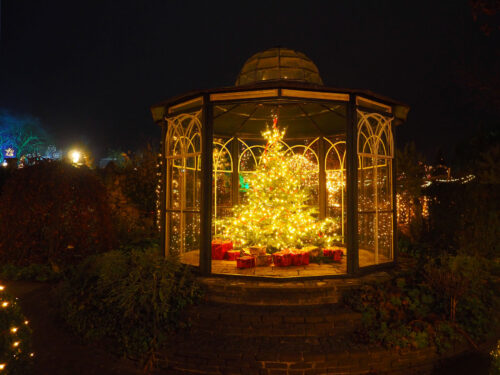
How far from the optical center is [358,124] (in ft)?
24.1

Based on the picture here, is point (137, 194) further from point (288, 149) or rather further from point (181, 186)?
point (288, 149)

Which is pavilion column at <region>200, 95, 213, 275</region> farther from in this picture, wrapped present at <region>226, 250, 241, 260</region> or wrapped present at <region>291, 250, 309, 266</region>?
wrapped present at <region>291, 250, 309, 266</region>

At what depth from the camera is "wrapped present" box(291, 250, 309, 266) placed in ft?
26.4

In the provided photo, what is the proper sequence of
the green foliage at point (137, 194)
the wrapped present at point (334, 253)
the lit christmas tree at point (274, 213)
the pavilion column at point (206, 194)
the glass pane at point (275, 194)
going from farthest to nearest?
1. the green foliage at point (137, 194)
2. the lit christmas tree at point (274, 213)
3. the wrapped present at point (334, 253)
4. the glass pane at point (275, 194)
5. the pavilion column at point (206, 194)

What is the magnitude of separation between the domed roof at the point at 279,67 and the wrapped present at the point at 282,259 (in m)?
A: 4.21

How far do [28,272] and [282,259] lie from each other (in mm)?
5789

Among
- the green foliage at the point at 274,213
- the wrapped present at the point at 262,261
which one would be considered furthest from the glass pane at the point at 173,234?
the wrapped present at the point at 262,261

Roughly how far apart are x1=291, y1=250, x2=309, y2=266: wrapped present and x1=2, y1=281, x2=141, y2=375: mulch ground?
4032 millimetres

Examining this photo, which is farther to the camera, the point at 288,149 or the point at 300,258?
the point at 288,149

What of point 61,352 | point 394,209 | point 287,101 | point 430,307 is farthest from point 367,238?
point 61,352

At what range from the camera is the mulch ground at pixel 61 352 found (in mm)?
5035

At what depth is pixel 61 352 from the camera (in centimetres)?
545

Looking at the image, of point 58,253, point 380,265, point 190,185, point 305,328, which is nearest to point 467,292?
point 380,265

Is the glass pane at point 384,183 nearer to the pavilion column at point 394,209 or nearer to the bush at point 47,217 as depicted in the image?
the pavilion column at point 394,209
